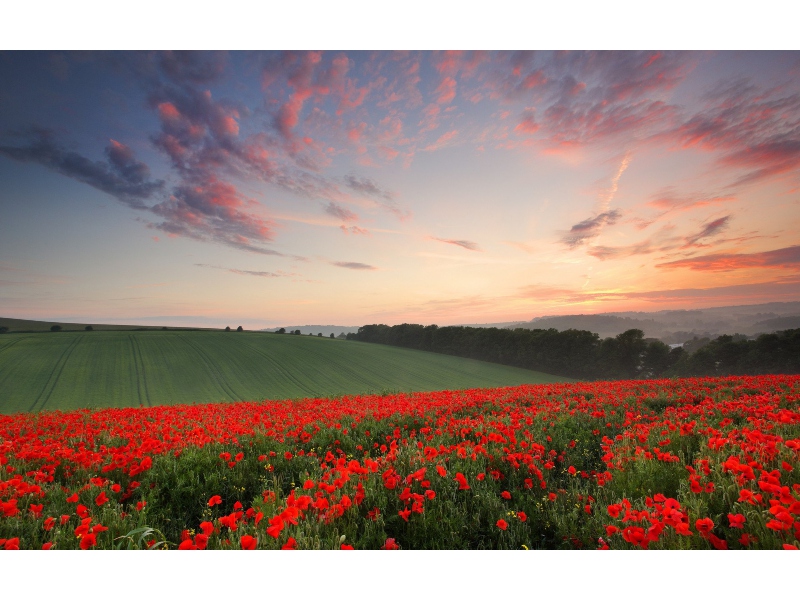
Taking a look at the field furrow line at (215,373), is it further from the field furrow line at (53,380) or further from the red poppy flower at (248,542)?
the red poppy flower at (248,542)

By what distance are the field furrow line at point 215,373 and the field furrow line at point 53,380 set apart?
9774 millimetres

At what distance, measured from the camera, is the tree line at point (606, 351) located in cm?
2738

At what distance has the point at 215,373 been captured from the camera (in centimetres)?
3188

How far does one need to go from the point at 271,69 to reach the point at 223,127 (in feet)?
5.35

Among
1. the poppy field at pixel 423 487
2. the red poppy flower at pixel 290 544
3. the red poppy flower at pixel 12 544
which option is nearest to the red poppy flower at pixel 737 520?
the poppy field at pixel 423 487

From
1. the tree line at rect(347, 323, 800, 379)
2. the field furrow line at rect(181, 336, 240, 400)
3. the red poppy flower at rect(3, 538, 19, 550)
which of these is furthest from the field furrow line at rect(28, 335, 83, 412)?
the tree line at rect(347, 323, 800, 379)

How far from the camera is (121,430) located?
666 cm

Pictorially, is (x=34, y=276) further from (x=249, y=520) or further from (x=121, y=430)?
(x=249, y=520)

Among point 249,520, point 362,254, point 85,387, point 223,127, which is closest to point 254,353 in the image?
point 85,387

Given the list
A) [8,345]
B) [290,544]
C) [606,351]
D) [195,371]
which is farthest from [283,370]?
[606,351]

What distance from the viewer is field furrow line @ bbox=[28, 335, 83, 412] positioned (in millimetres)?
21030

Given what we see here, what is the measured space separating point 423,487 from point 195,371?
34.0 meters

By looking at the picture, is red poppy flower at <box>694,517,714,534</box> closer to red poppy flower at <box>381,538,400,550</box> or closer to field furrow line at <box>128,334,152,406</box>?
red poppy flower at <box>381,538,400,550</box>

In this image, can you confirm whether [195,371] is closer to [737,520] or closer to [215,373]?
[215,373]
